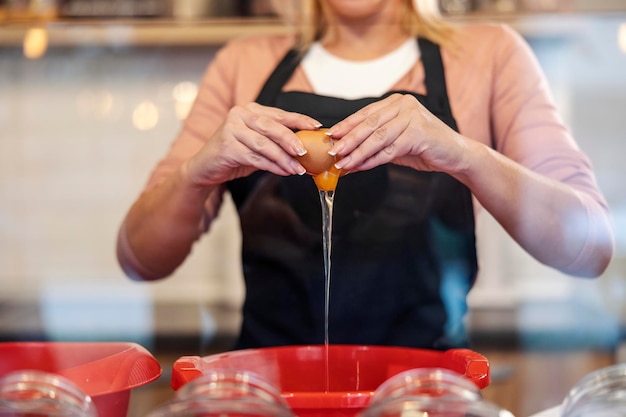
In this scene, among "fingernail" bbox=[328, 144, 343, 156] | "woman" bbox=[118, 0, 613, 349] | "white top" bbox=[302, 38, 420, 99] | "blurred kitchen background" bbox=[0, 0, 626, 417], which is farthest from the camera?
"blurred kitchen background" bbox=[0, 0, 626, 417]

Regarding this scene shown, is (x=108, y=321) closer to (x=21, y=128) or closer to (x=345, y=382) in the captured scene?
(x=21, y=128)

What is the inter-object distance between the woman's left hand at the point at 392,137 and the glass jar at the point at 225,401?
295 mm

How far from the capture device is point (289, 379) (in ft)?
2.67

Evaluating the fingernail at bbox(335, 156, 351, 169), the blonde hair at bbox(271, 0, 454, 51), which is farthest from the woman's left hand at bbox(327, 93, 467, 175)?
the blonde hair at bbox(271, 0, 454, 51)

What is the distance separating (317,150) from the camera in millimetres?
781

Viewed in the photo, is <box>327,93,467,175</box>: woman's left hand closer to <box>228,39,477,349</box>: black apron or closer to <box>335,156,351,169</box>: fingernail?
<box>335,156,351,169</box>: fingernail

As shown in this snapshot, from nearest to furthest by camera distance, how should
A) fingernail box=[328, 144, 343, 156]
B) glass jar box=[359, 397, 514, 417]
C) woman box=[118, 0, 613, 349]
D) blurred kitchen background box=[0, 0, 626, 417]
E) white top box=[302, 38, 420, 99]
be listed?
glass jar box=[359, 397, 514, 417]
fingernail box=[328, 144, 343, 156]
woman box=[118, 0, 613, 349]
white top box=[302, 38, 420, 99]
blurred kitchen background box=[0, 0, 626, 417]

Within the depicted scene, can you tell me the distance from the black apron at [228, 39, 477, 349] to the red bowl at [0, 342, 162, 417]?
36 cm

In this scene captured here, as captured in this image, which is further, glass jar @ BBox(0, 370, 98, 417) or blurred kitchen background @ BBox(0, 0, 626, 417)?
blurred kitchen background @ BBox(0, 0, 626, 417)

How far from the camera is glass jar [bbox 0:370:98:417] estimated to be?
1.77ft

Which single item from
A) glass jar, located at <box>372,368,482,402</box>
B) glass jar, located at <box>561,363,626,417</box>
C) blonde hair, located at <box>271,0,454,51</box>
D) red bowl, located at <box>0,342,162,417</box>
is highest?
blonde hair, located at <box>271,0,454,51</box>

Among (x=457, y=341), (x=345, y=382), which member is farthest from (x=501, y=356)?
(x=345, y=382)

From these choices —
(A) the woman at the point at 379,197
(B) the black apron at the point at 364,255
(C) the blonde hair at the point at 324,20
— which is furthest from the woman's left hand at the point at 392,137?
(C) the blonde hair at the point at 324,20

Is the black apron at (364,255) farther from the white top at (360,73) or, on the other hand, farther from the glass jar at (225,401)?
the glass jar at (225,401)
